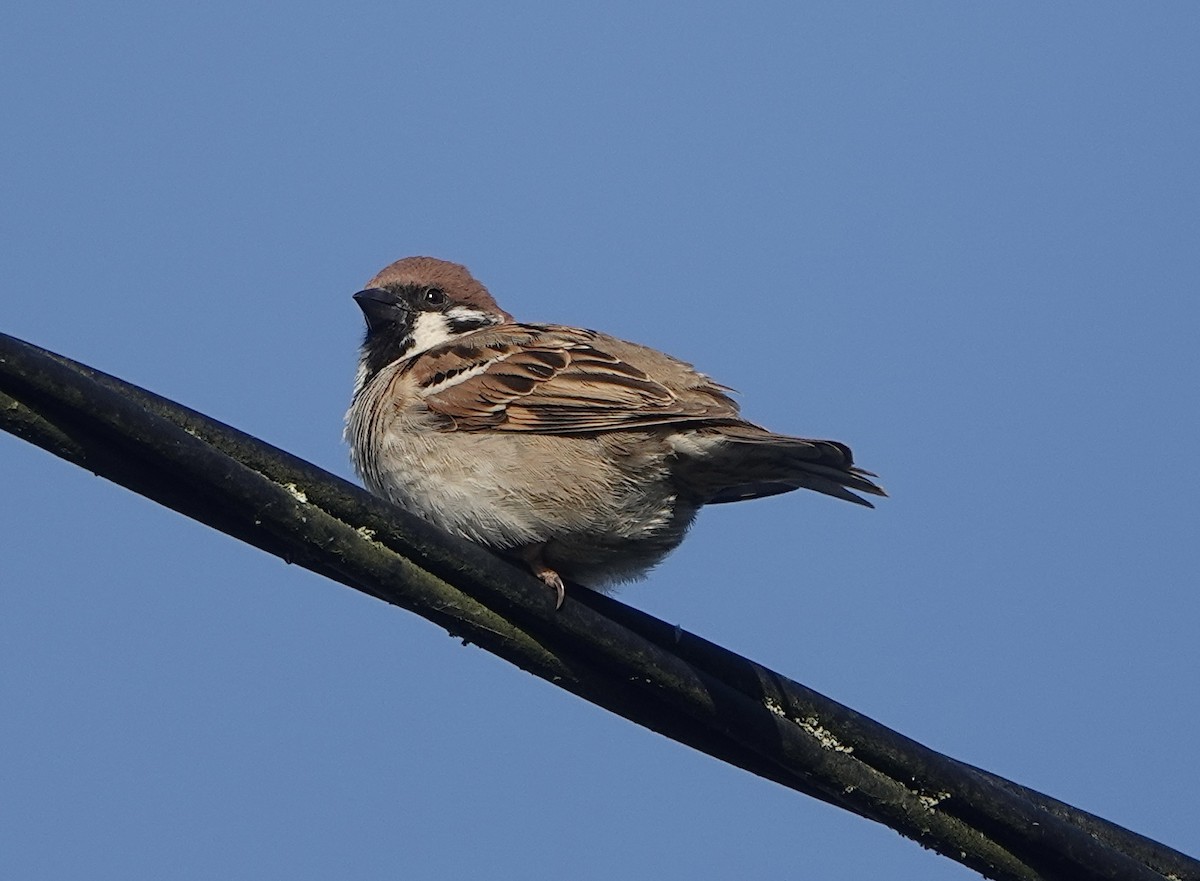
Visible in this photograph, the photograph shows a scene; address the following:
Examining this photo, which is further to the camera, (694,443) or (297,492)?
(694,443)

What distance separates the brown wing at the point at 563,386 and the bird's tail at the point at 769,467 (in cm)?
13

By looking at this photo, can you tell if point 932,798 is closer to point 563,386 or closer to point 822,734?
point 822,734

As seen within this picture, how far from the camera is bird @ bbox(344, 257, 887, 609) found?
5.14 m

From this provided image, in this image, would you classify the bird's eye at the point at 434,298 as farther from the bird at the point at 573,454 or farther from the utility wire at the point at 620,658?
the utility wire at the point at 620,658

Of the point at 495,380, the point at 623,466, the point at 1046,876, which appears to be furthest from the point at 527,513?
the point at 1046,876

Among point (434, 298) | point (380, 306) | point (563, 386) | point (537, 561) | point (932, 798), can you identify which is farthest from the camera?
point (434, 298)

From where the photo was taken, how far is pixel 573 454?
531 cm

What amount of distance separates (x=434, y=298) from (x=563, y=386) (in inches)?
77.8

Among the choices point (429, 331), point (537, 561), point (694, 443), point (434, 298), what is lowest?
point (537, 561)

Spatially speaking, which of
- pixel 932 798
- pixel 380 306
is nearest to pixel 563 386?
pixel 380 306

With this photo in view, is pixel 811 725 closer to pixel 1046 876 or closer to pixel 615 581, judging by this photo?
pixel 1046 876

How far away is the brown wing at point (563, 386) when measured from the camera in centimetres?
532

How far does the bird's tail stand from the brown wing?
131 millimetres

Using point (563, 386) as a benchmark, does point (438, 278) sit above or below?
above
